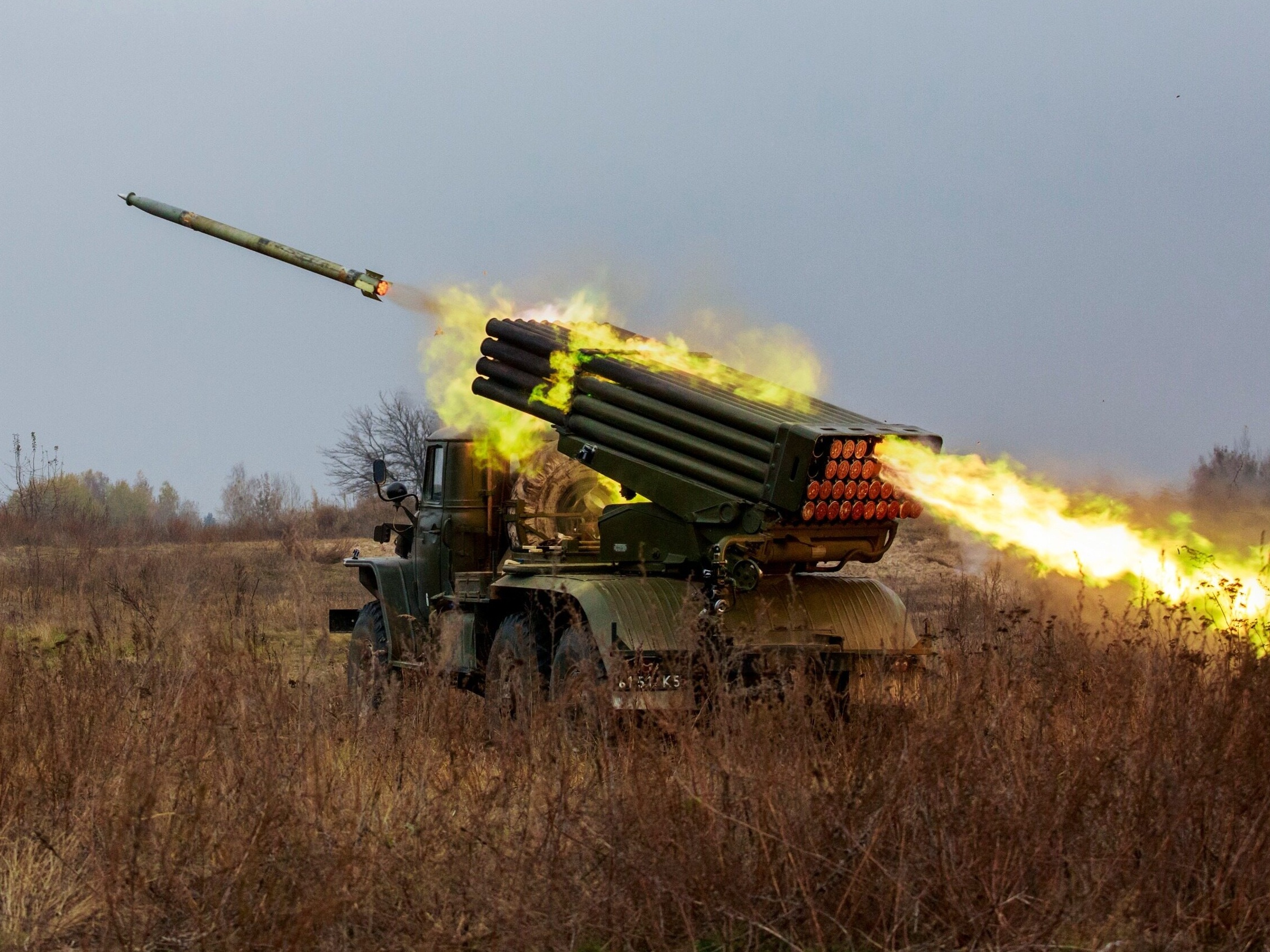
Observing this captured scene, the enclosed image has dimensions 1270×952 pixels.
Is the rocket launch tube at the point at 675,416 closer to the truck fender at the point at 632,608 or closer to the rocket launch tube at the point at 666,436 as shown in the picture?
the rocket launch tube at the point at 666,436

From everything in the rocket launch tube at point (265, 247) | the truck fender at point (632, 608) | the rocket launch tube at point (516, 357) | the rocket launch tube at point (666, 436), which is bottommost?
the truck fender at point (632, 608)

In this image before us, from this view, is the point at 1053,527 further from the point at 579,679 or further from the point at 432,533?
Answer: the point at 432,533

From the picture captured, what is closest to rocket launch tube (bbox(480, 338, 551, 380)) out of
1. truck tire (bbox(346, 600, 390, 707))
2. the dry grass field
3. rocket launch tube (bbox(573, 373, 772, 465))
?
rocket launch tube (bbox(573, 373, 772, 465))

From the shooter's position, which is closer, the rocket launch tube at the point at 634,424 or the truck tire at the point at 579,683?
the truck tire at the point at 579,683

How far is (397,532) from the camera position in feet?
45.2

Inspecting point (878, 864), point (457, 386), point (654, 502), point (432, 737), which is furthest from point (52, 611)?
point (878, 864)

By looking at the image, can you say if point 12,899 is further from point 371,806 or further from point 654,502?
point 654,502

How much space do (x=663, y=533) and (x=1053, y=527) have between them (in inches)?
114

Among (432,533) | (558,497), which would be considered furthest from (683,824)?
(432,533)

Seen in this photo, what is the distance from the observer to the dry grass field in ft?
17.7

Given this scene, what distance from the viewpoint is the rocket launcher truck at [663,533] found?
9430mm

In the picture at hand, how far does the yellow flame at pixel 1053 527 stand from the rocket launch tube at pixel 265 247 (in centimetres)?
589

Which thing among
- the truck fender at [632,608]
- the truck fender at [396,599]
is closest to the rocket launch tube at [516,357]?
the truck fender at [632,608]

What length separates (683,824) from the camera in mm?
5816
